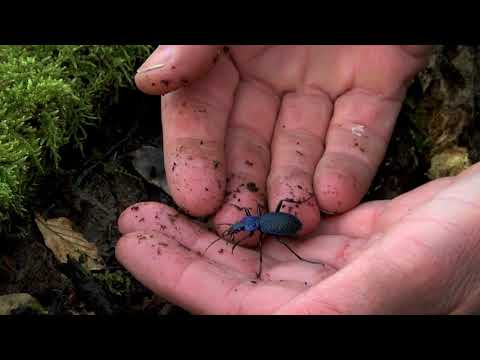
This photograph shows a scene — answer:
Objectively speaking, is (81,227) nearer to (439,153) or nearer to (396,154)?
(396,154)

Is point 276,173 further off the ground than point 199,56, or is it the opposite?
point 199,56

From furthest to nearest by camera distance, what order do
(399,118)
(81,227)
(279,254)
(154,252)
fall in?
(399,118) → (81,227) → (279,254) → (154,252)

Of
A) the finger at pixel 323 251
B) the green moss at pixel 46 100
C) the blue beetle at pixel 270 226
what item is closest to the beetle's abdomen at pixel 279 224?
the blue beetle at pixel 270 226

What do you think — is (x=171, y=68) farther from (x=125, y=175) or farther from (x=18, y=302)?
(x=18, y=302)

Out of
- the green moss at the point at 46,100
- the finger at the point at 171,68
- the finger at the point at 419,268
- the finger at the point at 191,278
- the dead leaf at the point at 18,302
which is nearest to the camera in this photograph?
the finger at the point at 419,268

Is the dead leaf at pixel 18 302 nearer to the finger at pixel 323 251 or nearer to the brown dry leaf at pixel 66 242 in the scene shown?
the brown dry leaf at pixel 66 242

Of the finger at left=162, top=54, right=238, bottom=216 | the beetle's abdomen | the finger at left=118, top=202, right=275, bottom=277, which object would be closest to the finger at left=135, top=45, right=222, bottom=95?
the finger at left=162, top=54, right=238, bottom=216
